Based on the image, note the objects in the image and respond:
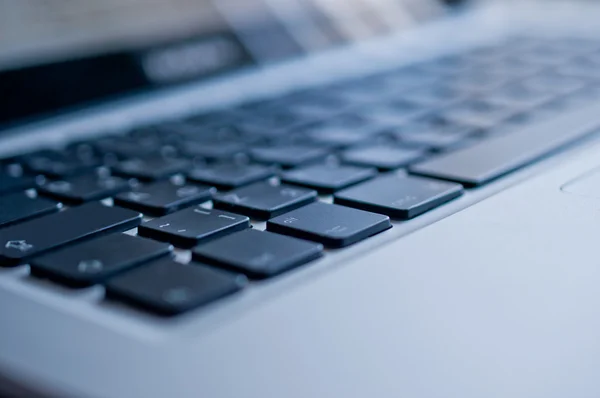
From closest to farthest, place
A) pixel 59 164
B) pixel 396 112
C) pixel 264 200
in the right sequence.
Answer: pixel 264 200
pixel 59 164
pixel 396 112

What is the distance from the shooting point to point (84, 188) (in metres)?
0.36

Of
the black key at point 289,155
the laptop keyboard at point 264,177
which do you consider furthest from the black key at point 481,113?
the black key at point 289,155

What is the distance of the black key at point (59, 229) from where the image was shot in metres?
0.27

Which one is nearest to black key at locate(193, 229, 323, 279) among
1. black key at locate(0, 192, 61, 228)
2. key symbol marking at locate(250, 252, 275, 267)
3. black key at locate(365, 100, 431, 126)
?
key symbol marking at locate(250, 252, 275, 267)

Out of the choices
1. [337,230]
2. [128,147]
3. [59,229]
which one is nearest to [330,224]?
[337,230]

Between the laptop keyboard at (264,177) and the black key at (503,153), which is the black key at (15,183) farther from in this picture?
the black key at (503,153)

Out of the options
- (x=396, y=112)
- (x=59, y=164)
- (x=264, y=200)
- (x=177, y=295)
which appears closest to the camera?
(x=177, y=295)

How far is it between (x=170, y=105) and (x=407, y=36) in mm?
368

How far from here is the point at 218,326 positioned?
0.21m

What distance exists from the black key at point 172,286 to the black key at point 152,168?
151 millimetres

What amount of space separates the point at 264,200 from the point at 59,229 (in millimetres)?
88

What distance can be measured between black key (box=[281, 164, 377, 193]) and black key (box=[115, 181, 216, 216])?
0.15ft

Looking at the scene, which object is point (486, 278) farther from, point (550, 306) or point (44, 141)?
point (44, 141)

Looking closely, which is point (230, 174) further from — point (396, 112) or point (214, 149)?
point (396, 112)
